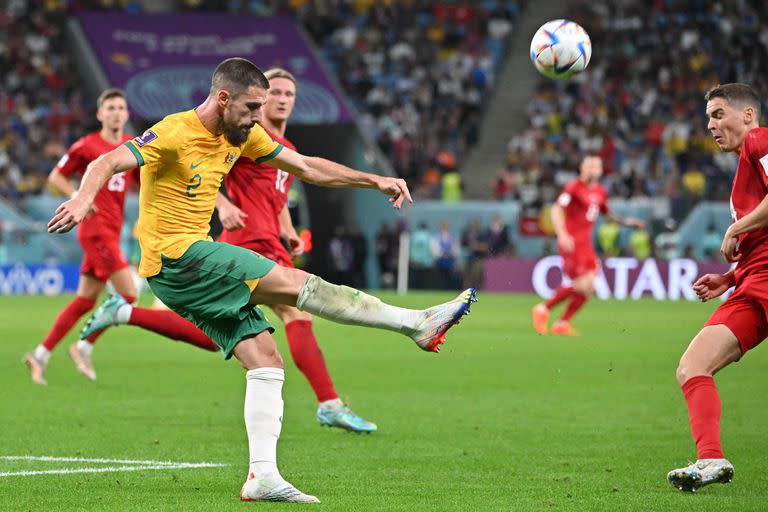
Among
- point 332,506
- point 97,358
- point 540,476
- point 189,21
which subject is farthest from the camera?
point 189,21

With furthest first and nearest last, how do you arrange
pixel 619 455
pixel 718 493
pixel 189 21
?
pixel 189 21, pixel 619 455, pixel 718 493

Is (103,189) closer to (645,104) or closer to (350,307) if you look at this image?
(350,307)

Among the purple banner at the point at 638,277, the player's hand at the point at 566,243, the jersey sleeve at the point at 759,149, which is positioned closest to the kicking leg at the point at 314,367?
the jersey sleeve at the point at 759,149

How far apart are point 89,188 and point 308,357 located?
3.44 meters

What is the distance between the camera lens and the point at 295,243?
9.58m

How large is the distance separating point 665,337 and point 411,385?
7.05 m

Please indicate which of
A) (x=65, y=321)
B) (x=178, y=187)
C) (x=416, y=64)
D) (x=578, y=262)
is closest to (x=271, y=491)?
(x=178, y=187)

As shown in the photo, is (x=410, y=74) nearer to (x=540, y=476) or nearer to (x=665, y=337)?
(x=665, y=337)

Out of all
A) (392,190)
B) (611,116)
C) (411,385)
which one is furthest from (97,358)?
(611,116)

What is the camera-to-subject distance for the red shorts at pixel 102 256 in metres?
12.2

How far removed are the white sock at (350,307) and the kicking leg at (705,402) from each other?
1539mm

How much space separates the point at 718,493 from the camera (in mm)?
6840

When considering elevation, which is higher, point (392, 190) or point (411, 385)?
point (392, 190)

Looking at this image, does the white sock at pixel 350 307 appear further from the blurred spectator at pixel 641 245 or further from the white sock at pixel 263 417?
the blurred spectator at pixel 641 245
